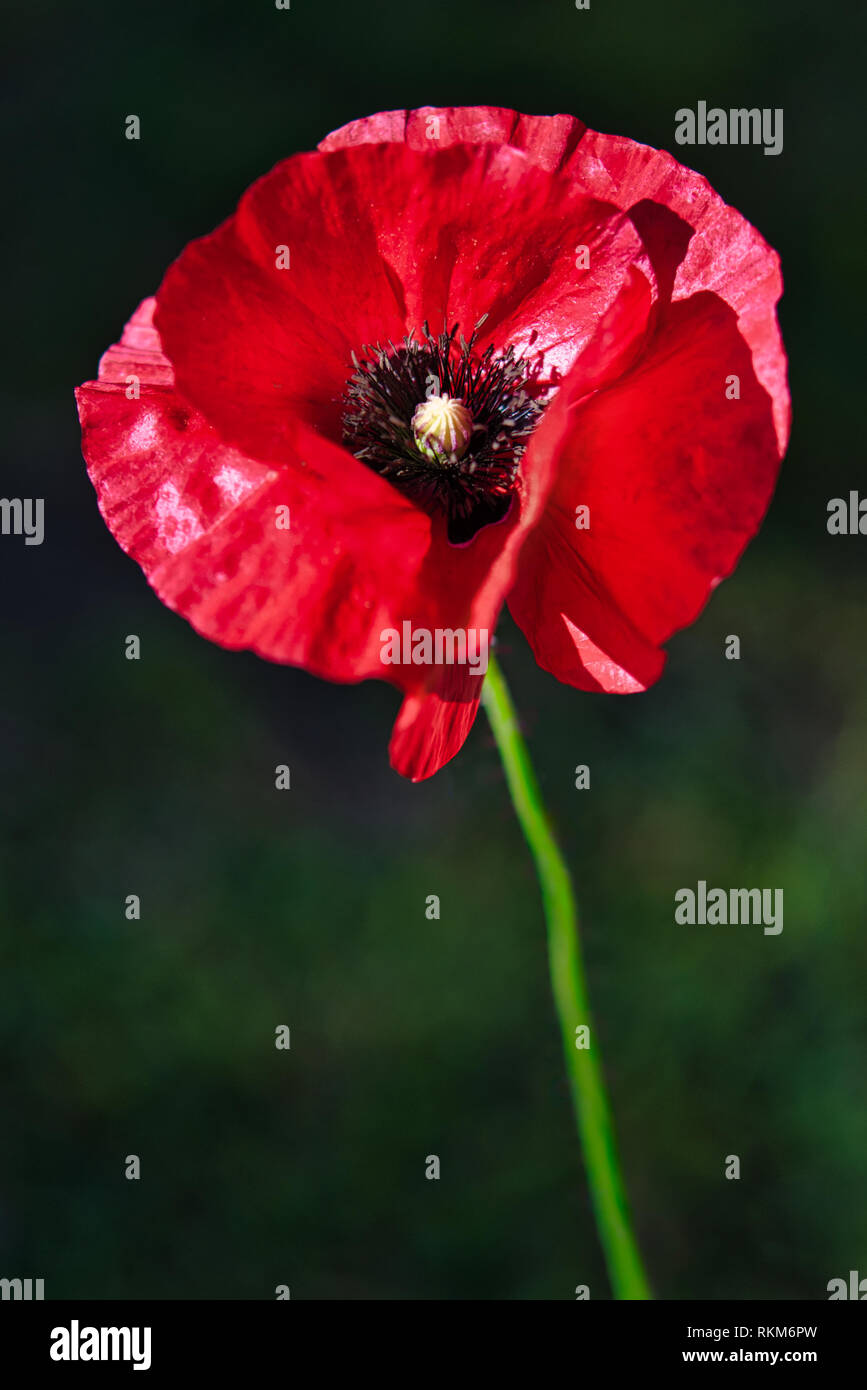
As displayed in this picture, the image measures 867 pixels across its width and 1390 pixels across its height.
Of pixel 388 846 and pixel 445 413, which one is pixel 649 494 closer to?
pixel 445 413

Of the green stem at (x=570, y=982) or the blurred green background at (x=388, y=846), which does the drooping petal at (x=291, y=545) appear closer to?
the green stem at (x=570, y=982)

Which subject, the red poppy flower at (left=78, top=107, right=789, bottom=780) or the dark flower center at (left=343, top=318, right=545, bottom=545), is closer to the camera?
the red poppy flower at (left=78, top=107, right=789, bottom=780)

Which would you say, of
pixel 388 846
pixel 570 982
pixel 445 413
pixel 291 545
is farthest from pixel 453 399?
pixel 388 846

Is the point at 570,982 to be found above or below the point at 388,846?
below

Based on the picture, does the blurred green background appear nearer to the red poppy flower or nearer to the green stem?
the green stem

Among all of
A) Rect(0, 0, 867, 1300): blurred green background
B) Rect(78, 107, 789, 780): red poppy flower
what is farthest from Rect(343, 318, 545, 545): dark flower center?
Rect(0, 0, 867, 1300): blurred green background

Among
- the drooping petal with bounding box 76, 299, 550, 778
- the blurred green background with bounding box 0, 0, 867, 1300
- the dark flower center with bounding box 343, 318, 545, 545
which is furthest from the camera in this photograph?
the blurred green background with bounding box 0, 0, 867, 1300

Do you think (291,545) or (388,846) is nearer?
(291,545)

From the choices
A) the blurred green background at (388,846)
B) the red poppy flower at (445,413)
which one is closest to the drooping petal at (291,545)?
the red poppy flower at (445,413)
